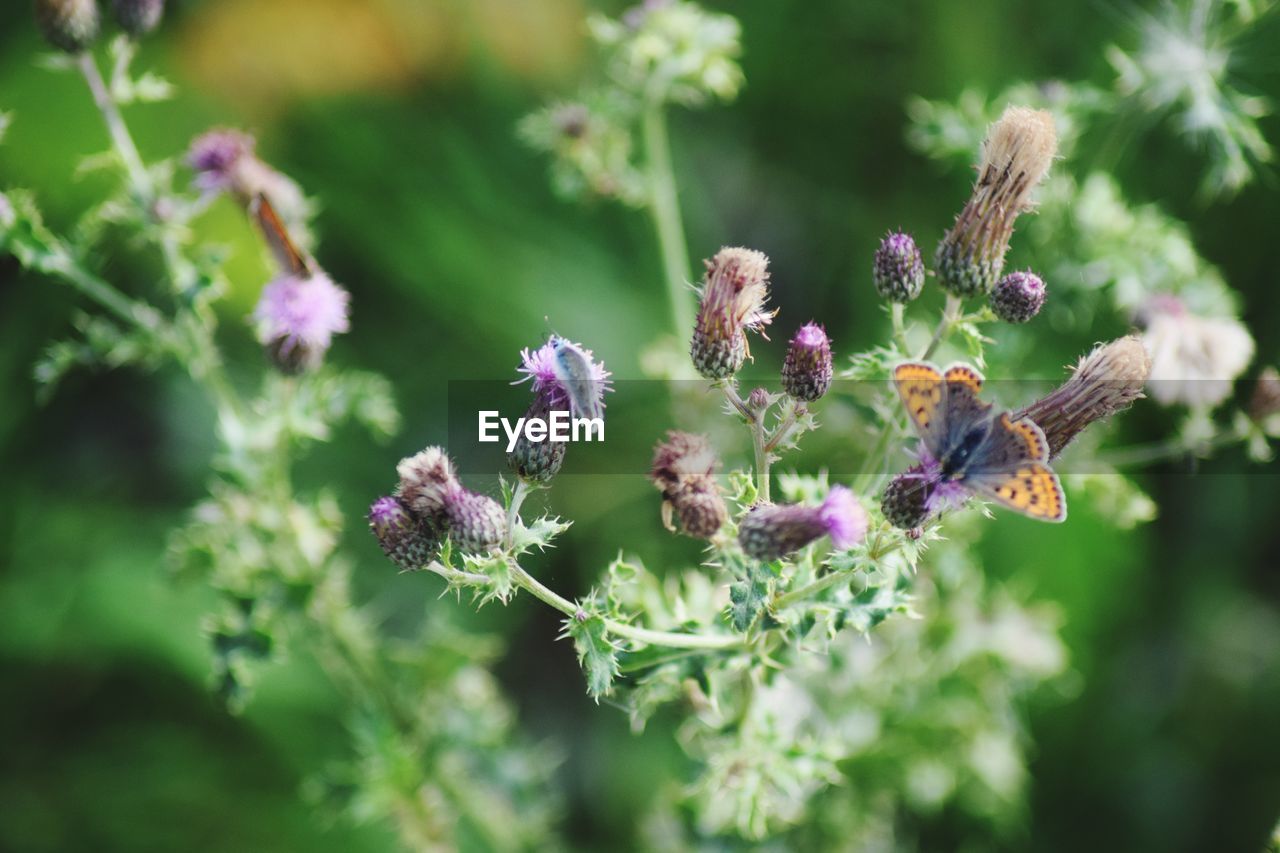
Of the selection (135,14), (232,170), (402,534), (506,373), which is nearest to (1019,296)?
(402,534)

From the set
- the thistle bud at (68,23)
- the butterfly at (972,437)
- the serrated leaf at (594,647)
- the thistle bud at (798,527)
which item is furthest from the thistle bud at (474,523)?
the thistle bud at (68,23)

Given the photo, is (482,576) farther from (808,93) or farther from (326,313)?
(808,93)

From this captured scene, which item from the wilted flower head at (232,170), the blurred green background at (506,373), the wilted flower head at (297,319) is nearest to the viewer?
the wilted flower head at (297,319)

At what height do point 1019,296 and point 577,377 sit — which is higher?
point 1019,296

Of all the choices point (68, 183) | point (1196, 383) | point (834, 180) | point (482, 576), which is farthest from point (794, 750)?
point (68, 183)

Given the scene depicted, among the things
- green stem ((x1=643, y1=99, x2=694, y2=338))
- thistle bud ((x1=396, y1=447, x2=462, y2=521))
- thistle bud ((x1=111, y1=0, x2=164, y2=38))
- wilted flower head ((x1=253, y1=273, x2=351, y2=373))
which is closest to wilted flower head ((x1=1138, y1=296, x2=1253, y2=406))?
green stem ((x1=643, y1=99, x2=694, y2=338))

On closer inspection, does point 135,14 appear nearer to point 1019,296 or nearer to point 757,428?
point 757,428

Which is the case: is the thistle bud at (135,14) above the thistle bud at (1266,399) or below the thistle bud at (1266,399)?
above

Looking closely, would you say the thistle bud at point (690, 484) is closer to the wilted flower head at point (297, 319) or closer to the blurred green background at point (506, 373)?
the wilted flower head at point (297, 319)
